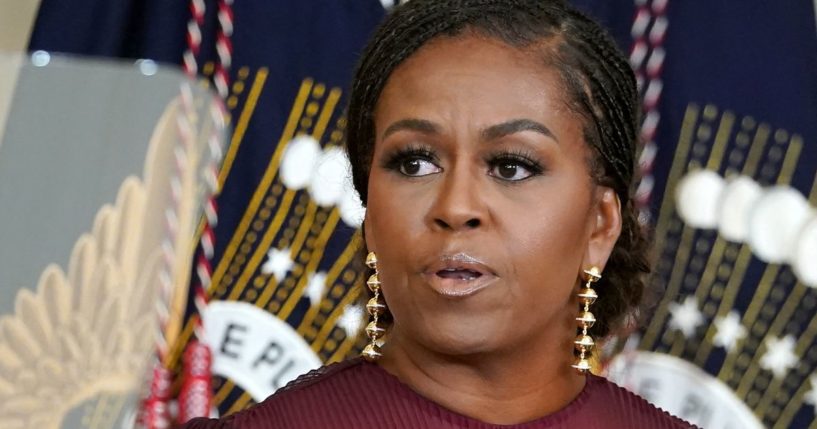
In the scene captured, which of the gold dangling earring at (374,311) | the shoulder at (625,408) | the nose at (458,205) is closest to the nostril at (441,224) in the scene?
the nose at (458,205)

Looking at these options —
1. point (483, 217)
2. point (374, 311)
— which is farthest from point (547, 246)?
point (374, 311)

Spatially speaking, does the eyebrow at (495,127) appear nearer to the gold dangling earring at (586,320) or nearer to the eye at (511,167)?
the eye at (511,167)

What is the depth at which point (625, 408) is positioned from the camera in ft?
3.61

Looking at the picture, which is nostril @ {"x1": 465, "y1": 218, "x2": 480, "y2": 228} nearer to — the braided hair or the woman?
the woman

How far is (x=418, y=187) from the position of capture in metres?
0.99

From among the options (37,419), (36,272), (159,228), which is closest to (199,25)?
(159,228)

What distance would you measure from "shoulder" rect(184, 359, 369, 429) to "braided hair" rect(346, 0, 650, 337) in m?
0.17

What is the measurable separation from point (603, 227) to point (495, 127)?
16 centimetres

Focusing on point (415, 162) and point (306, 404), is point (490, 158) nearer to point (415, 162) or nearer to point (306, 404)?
point (415, 162)

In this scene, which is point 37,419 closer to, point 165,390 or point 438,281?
point 165,390

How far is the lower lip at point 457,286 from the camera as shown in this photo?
3.13 ft

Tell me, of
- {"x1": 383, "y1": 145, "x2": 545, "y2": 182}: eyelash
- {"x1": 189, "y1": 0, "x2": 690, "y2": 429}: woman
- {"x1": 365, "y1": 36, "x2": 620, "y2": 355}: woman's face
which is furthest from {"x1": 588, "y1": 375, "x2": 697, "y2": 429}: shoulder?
{"x1": 383, "y1": 145, "x2": 545, "y2": 182}: eyelash

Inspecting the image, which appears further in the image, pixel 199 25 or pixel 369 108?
pixel 199 25

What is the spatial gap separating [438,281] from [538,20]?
228 millimetres
